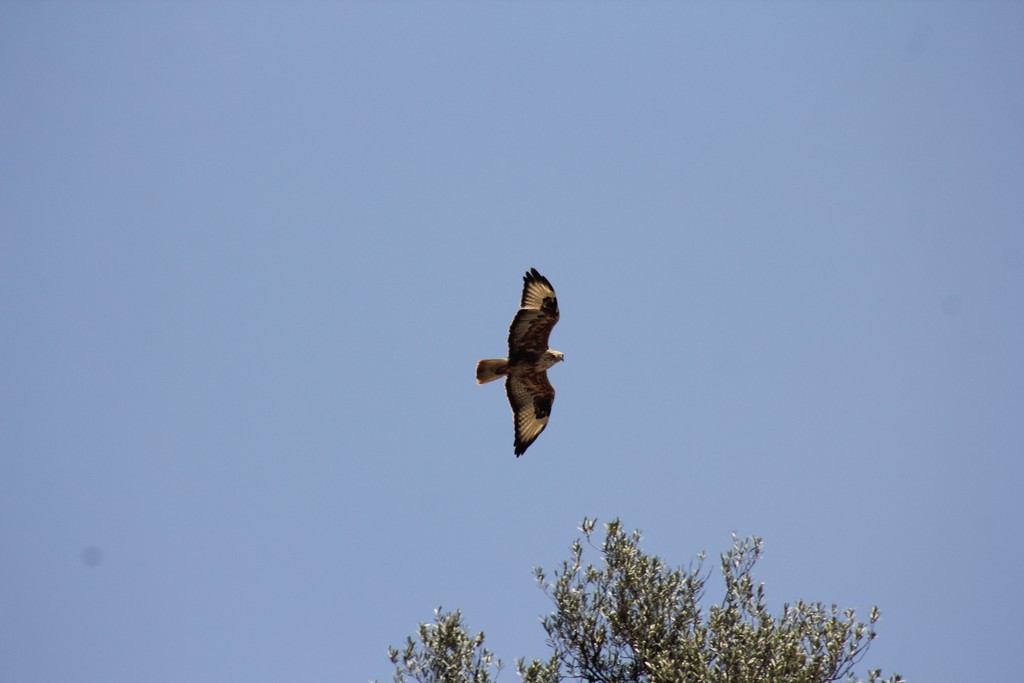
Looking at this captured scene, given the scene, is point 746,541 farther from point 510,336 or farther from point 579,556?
point 510,336

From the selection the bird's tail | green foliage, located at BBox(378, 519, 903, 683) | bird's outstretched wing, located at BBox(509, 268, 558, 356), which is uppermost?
bird's outstretched wing, located at BBox(509, 268, 558, 356)

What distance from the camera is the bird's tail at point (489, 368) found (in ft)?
49.9

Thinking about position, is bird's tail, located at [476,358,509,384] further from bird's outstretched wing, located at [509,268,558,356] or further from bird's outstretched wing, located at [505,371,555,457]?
bird's outstretched wing, located at [505,371,555,457]

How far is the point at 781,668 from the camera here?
40.1 feet

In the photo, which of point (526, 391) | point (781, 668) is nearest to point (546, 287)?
point (526, 391)

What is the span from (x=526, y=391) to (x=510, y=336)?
137 centimetres

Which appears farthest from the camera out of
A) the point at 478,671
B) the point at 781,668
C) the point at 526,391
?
the point at 526,391

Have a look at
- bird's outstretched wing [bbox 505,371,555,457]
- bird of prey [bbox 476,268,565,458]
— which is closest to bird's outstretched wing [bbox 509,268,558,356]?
bird of prey [bbox 476,268,565,458]

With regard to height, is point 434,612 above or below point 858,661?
above

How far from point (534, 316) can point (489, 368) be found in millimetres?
971

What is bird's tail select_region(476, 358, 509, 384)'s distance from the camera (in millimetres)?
15203

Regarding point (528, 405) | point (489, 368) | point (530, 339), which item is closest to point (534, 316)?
point (530, 339)

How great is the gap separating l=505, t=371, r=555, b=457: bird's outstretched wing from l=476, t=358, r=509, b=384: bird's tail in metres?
0.76

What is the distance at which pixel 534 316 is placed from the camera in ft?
49.5
